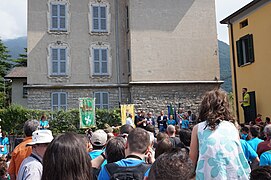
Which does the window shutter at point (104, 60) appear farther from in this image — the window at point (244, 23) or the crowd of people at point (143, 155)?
the crowd of people at point (143, 155)

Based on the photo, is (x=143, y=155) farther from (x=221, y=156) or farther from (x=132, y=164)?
(x=221, y=156)

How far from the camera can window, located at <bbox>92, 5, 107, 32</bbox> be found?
2562cm

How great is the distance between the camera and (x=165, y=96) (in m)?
25.1

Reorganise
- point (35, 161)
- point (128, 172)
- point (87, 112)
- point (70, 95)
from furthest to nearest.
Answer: point (70, 95), point (87, 112), point (35, 161), point (128, 172)

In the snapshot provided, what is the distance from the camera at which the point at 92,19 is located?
2556cm

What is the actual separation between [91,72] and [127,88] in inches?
125

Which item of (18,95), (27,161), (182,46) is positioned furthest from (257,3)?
(18,95)

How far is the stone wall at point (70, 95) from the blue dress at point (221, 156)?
21514mm

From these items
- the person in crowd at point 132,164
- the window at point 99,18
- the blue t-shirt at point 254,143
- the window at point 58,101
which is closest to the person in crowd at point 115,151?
the person in crowd at point 132,164

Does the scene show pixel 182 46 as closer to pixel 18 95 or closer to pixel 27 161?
pixel 18 95

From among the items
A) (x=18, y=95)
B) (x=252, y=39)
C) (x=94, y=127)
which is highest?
(x=252, y=39)

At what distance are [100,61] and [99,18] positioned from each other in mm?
3551

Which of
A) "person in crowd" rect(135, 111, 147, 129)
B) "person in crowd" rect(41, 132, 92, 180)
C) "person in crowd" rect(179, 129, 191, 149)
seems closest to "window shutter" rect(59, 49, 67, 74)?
"person in crowd" rect(135, 111, 147, 129)

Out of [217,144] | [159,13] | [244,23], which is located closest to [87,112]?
[159,13]
